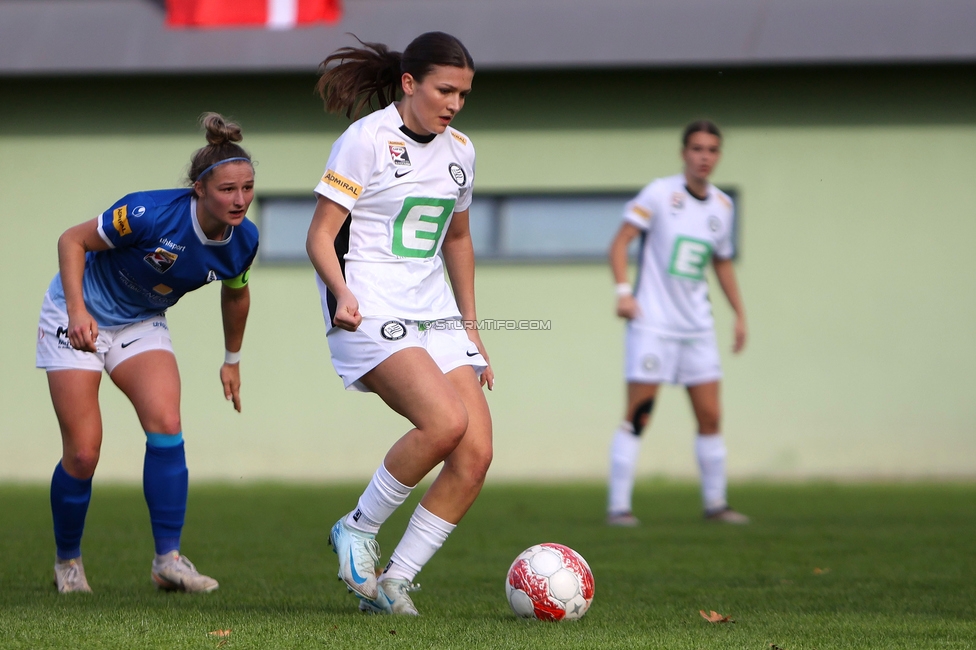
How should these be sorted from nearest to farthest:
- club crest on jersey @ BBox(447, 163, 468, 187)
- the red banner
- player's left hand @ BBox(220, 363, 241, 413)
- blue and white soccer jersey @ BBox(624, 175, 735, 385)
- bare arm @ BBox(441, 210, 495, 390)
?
club crest on jersey @ BBox(447, 163, 468, 187) → bare arm @ BBox(441, 210, 495, 390) → player's left hand @ BBox(220, 363, 241, 413) → blue and white soccer jersey @ BBox(624, 175, 735, 385) → the red banner

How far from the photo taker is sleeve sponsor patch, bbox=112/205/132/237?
14.2 feet

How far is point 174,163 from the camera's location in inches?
437

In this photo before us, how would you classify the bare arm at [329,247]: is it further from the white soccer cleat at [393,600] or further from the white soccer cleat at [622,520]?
the white soccer cleat at [622,520]

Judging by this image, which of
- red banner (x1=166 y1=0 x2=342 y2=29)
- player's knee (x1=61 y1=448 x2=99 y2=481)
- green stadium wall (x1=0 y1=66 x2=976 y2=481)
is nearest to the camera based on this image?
player's knee (x1=61 y1=448 x2=99 y2=481)

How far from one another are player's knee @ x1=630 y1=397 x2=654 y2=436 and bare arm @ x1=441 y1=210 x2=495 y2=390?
3316mm

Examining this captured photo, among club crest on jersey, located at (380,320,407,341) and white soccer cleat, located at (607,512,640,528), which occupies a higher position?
club crest on jersey, located at (380,320,407,341)

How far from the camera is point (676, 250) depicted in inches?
291

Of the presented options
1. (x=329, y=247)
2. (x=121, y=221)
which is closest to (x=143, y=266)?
(x=121, y=221)

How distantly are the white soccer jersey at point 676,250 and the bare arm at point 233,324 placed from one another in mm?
3244

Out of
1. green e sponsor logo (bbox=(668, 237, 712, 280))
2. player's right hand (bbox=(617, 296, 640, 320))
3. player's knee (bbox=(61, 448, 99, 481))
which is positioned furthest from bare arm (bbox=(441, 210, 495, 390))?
green e sponsor logo (bbox=(668, 237, 712, 280))

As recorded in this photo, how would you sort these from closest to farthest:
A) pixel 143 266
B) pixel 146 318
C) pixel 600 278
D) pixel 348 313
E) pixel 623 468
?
pixel 348 313 → pixel 143 266 → pixel 146 318 → pixel 623 468 → pixel 600 278

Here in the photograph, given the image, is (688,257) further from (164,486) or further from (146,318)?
(164,486)

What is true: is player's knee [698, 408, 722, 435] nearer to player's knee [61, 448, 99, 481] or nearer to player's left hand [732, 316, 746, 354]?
player's left hand [732, 316, 746, 354]

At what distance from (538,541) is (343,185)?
10.3 ft
